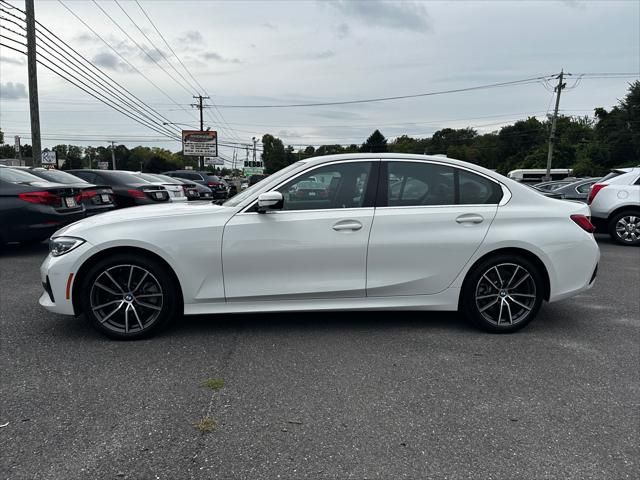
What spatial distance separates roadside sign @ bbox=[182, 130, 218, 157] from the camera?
52.3 meters

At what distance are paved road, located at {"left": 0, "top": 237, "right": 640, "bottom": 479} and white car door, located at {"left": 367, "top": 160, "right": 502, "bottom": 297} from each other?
0.49m

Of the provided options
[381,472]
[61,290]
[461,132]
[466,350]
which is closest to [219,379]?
[381,472]

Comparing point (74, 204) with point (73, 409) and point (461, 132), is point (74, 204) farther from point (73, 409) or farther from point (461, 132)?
point (461, 132)

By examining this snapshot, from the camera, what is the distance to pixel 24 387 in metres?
3.21

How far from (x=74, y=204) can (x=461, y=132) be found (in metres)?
112

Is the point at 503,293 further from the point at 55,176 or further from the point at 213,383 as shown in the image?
the point at 55,176

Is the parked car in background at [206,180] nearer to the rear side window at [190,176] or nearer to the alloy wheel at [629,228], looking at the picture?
the rear side window at [190,176]

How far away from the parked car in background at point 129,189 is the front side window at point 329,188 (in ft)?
23.5

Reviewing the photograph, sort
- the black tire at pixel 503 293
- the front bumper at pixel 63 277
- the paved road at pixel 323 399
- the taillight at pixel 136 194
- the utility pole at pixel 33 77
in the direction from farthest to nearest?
the utility pole at pixel 33 77, the taillight at pixel 136 194, the black tire at pixel 503 293, the front bumper at pixel 63 277, the paved road at pixel 323 399

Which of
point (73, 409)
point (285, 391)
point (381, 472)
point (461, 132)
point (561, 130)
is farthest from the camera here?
point (461, 132)

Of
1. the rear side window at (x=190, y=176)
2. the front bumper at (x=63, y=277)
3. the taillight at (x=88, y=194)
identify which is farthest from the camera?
the rear side window at (x=190, y=176)

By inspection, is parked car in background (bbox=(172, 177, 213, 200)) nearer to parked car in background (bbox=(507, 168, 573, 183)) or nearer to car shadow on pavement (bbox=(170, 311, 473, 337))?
car shadow on pavement (bbox=(170, 311, 473, 337))

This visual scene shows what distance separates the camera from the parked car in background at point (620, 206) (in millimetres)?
9828

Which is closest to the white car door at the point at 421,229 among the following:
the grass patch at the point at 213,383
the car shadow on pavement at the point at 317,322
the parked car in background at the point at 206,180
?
the car shadow on pavement at the point at 317,322
